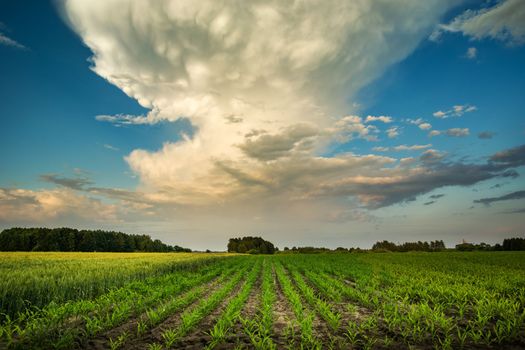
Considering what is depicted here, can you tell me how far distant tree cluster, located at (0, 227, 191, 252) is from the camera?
8350cm

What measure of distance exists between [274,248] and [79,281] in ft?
504

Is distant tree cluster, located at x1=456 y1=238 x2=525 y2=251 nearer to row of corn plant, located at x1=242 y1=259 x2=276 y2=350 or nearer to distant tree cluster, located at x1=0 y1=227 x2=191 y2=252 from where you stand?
row of corn plant, located at x1=242 y1=259 x2=276 y2=350

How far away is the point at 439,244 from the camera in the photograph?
400ft

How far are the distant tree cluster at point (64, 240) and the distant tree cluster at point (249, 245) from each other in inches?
2086

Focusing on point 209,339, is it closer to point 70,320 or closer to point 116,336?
point 116,336

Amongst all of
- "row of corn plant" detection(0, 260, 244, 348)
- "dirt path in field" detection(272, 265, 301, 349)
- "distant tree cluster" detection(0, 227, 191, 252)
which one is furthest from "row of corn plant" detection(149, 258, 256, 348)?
"distant tree cluster" detection(0, 227, 191, 252)

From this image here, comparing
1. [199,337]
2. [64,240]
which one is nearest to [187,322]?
[199,337]

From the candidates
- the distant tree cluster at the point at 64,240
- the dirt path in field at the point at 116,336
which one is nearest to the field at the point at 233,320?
the dirt path in field at the point at 116,336

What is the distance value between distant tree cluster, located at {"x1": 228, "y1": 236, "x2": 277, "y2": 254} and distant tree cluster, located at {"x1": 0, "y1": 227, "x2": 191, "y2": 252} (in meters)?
53.0

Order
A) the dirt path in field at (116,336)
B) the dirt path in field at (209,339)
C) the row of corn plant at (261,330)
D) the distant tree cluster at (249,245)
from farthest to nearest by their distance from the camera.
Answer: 1. the distant tree cluster at (249,245)
2. the dirt path in field at (209,339)
3. the dirt path in field at (116,336)
4. the row of corn plant at (261,330)

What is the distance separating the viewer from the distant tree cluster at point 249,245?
5920 inches

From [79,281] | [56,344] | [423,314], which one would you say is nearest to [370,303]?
[423,314]

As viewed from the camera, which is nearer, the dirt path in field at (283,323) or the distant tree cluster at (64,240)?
the dirt path in field at (283,323)

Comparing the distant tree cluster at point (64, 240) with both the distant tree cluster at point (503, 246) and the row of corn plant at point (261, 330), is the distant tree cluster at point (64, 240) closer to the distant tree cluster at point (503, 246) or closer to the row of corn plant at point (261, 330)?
the row of corn plant at point (261, 330)
